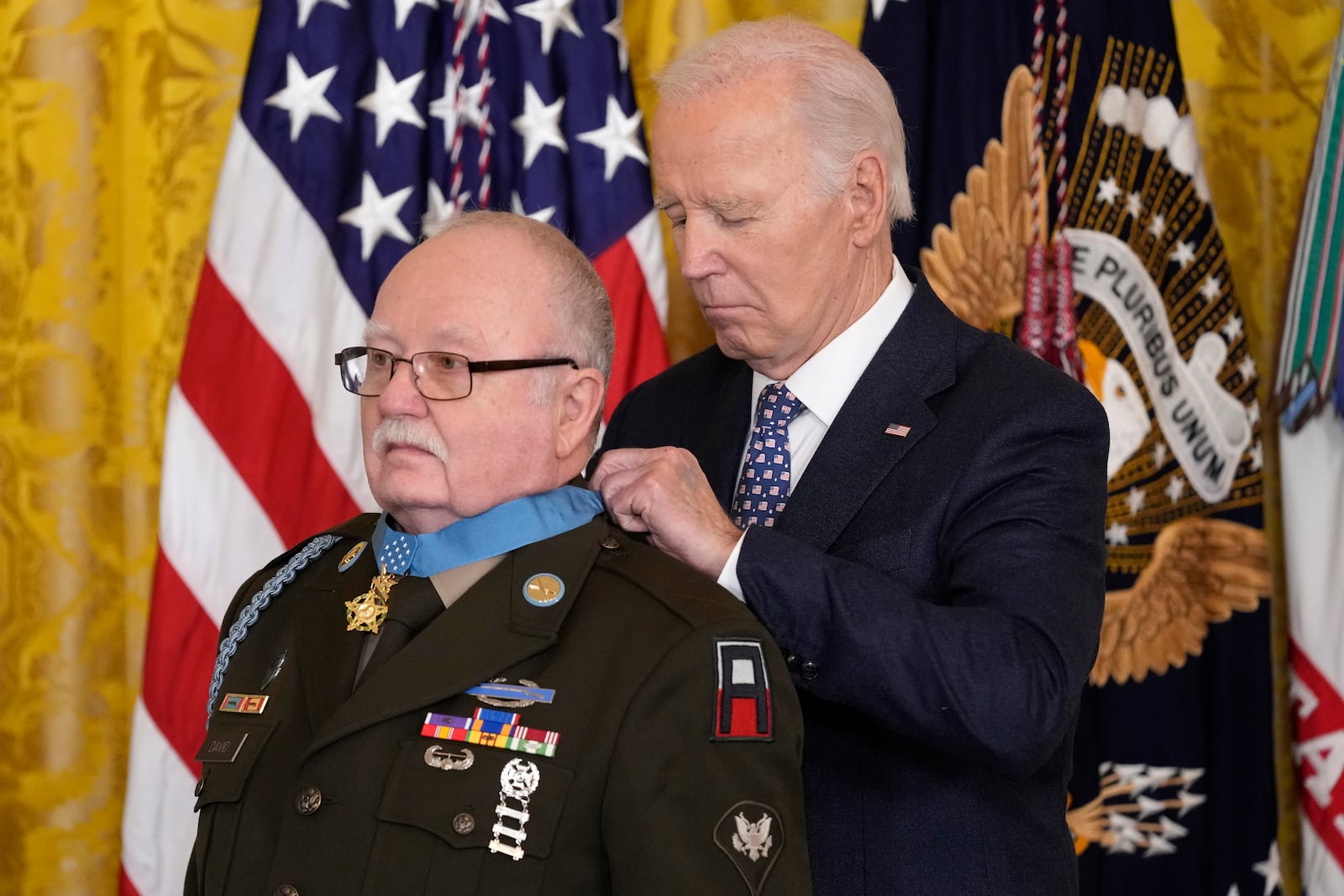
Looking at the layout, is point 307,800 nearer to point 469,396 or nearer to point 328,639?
point 328,639

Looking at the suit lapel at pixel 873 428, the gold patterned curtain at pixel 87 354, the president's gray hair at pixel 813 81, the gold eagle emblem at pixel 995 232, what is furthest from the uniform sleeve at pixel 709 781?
the gold patterned curtain at pixel 87 354

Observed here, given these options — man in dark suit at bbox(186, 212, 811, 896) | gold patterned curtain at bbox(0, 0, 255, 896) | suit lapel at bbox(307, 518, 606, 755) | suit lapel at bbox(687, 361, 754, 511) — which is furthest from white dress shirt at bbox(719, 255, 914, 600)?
gold patterned curtain at bbox(0, 0, 255, 896)

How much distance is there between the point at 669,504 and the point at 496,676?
30 centimetres

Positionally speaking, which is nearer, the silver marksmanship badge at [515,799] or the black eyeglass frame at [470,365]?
the silver marksmanship badge at [515,799]

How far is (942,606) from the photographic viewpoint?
1641mm

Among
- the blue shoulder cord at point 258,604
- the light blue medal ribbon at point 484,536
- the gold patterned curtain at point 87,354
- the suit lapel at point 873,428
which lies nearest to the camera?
the light blue medal ribbon at point 484,536

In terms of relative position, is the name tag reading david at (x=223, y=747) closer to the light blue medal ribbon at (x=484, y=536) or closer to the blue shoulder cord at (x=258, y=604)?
the blue shoulder cord at (x=258, y=604)

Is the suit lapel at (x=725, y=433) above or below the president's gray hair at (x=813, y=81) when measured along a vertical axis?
below

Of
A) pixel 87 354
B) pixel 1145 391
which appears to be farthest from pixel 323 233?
pixel 1145 391

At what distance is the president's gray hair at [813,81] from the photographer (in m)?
1.86

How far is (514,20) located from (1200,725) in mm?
2076

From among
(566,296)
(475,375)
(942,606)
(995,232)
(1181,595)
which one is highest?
(995,232)

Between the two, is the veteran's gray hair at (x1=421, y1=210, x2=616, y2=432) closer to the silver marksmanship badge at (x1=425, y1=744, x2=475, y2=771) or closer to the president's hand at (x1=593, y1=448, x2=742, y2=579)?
the president's hand at (x1=593, y1=448, x2=742, y2=579)

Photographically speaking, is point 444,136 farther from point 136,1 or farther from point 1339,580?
point 1339,580
